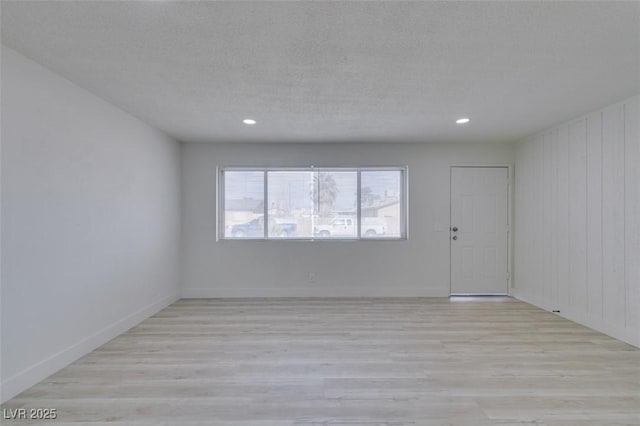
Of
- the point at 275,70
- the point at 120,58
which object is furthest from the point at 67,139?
the point at 275,70

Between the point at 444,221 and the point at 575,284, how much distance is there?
5.88ft

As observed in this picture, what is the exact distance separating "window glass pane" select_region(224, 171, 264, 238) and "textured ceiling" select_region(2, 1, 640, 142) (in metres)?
1.54

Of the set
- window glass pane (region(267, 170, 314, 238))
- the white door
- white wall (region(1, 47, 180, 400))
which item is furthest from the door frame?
white wall (region(1, 47, 180, 400))

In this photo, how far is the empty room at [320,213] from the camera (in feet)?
6.60

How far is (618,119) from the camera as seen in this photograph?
3271mm

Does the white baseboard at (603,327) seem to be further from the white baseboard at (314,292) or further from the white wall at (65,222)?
the white wall at (65,222)

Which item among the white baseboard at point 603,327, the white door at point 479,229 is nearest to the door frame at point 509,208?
the white door at point 479,229

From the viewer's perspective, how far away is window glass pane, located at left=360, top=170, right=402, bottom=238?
510 cm

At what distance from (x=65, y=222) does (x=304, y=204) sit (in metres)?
3.08

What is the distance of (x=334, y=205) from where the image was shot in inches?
200

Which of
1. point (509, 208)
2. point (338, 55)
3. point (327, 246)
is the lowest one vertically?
point (327, 246)

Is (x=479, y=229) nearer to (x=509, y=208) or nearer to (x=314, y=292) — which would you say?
(x=509, y=208)

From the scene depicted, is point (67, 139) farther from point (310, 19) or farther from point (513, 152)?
point (513, 152)

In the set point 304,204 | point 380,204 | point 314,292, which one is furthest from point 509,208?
point 314,292
